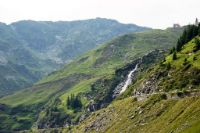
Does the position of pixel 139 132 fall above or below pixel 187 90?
below

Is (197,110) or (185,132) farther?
(197,110)

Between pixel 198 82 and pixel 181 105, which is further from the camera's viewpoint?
pixel 198 82

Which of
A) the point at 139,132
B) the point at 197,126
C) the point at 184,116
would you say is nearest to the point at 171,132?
the point at 184,116

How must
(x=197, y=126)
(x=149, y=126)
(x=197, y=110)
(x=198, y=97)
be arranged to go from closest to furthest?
(x=197, y=126), (x=197, y=110), (x=198, y=97), (x=149, y=126)

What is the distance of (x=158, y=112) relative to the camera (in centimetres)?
19725

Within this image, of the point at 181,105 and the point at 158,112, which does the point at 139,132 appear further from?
the point at 181,105

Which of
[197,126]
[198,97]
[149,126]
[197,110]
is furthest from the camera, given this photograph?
[149,126]

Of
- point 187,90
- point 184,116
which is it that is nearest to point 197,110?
point 184,116

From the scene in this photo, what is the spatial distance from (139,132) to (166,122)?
19726mm

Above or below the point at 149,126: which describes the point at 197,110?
above

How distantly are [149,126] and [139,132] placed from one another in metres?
6.33

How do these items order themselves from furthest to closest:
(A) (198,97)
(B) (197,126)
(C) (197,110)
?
1. (A) (198,97)
2. (C) (197,110)
3. (B) (197,126)

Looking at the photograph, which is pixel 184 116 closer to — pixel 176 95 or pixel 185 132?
pixel 185 132

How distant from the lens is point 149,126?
625 feet
